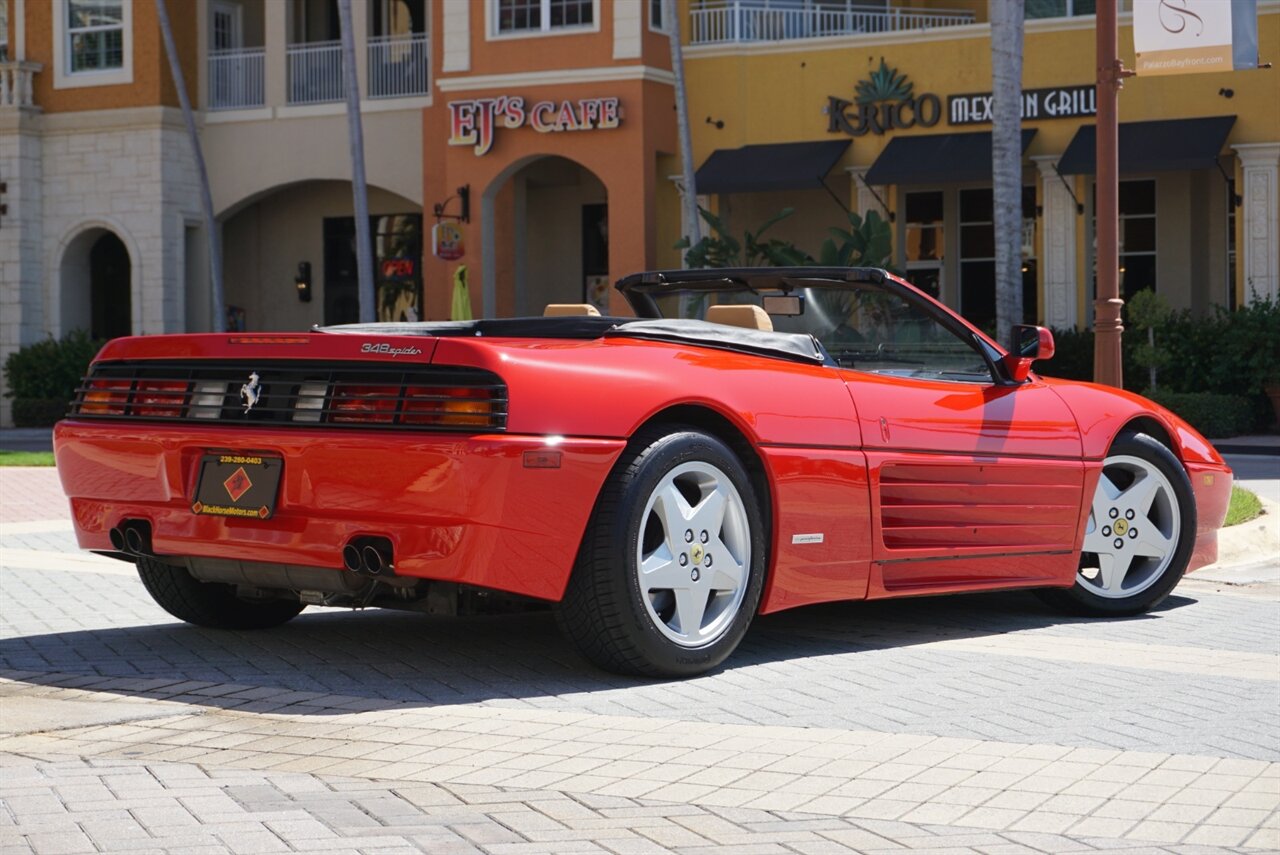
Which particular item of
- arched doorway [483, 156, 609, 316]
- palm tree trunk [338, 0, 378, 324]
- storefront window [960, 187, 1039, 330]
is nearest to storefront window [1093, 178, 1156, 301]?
storefront window [960, 187, 1039, 330]

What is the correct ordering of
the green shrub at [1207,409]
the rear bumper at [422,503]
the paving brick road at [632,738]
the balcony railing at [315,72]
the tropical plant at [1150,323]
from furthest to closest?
the balcony railing at [315,72], the tropical plant at [1150,323], the green shrub at [1207,409], the rear bumper at [422,503], the paving brick road at [632,738]

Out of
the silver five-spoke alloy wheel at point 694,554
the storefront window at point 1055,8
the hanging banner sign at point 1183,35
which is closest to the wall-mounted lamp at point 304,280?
the storefront window at point 1055,8

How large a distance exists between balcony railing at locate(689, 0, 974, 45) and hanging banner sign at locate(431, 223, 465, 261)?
468 cm

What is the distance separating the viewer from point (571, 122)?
94.1ft

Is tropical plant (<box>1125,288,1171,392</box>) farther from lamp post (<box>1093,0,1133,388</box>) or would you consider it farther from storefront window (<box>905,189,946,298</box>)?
lamp post (<box>1093,0,1133,388</box>)

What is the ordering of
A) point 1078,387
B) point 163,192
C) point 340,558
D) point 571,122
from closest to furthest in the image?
point 340,558 → point 1078,387 → point 571,122 → point 163,192

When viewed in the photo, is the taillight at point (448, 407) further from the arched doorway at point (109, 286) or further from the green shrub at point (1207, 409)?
the arched doorway at point (109, 286)

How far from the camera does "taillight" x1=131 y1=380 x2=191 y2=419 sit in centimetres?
645

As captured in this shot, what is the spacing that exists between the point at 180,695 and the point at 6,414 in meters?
28.3

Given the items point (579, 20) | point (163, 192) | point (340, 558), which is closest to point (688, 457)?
point (340, 558)

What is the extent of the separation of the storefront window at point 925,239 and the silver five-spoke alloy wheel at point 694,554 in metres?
23.2

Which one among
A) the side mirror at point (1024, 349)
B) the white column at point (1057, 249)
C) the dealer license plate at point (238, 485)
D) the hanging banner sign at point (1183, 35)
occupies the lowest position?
the dealer license plate at point (238, 485)

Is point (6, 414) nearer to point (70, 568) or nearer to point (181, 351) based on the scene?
point (70, 568)

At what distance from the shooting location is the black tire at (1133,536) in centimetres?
796
